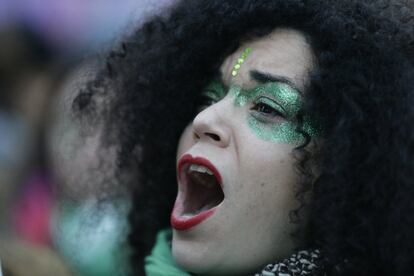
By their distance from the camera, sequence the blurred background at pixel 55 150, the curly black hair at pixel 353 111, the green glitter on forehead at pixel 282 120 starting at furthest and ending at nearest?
the blurred background at pixel 55 150, the green glitter on forehead at pixel 282 120, the curly black hair at pixel 353 111

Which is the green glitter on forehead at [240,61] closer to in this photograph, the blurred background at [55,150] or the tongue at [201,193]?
the tongue at [201,193]

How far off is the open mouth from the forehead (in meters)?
0.27

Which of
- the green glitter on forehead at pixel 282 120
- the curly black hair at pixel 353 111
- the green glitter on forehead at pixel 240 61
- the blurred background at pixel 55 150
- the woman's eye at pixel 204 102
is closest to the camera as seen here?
the curly black hair at pixel 353 111

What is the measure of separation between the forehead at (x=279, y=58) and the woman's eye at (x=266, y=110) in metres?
0.06

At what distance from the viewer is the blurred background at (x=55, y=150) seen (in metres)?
2.52

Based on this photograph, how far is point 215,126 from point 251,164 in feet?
0.48

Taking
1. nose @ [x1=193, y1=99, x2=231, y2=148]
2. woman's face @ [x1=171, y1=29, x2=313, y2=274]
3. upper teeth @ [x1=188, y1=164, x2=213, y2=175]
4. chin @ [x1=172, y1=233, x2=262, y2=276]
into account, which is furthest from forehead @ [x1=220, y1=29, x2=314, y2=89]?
chin @ [x1=172, y1=233, x2=262, y2=276]

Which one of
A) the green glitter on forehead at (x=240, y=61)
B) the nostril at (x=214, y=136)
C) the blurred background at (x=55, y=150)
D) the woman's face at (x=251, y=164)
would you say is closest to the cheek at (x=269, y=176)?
the woman's face at (x=251, y=164)

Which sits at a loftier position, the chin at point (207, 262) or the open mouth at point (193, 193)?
the open mouth at point (193, 193)

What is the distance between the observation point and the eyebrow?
1.92 meters

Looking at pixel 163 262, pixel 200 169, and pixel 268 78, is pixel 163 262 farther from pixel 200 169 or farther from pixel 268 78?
pixel 268 78

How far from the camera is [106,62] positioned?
2469 mm

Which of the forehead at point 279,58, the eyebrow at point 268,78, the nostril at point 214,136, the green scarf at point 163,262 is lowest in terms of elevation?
the green scarf at point 163,262

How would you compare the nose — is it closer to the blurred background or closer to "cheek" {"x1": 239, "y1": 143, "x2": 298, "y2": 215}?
"cheek" {"x1": 239, "y1": 143, "x2": 298, "y2": 215}
